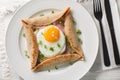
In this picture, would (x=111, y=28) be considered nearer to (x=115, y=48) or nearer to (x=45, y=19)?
(x=115, y=48)

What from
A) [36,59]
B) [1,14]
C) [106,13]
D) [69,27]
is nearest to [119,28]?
[106,13]

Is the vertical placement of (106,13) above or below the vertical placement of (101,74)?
above

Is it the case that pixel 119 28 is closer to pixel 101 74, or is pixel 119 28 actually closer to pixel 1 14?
pixel 101 74

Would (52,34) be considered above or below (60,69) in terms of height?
above

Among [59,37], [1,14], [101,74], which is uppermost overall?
[1,14]

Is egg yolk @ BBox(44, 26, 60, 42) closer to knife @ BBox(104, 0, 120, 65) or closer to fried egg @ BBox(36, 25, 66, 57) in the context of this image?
fried egg @ BBox(36, 25, 66, 57)

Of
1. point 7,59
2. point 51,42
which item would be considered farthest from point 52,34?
point 7,59

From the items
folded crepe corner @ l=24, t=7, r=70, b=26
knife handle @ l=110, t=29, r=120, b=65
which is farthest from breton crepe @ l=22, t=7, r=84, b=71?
knife handle @ l=110, t=29, r=120, b=65
